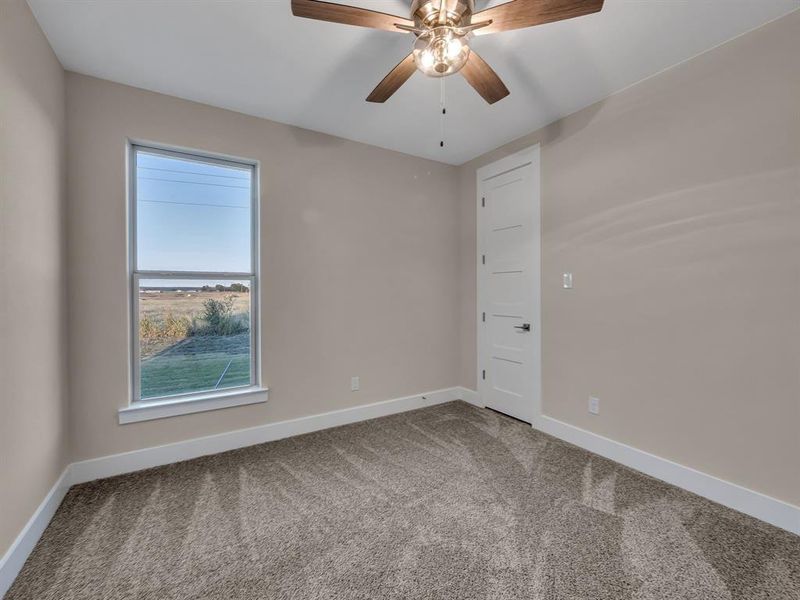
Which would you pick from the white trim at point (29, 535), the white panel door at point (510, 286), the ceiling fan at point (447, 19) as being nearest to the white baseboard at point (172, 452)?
the white trim at point (29, 535)

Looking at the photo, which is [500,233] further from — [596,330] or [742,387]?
[742,387]

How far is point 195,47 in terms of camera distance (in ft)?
6.82

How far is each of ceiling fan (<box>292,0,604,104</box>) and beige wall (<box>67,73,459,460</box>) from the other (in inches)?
63.8

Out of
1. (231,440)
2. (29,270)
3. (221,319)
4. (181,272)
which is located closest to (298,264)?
(221,319)

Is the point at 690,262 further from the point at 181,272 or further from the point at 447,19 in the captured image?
the point at 181,272

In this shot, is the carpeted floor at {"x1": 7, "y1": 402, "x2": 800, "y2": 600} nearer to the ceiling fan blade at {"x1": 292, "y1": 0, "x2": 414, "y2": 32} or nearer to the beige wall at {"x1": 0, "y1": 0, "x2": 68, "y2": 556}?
the beige wall at {"x1": 0, "y1": 0, "x2": 68, "y2": 556}

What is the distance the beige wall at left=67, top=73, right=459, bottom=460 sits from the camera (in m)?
2.35

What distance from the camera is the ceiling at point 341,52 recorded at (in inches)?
71.9

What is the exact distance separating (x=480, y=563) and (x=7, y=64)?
3.10 meters

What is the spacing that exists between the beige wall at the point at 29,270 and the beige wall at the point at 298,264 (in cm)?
15

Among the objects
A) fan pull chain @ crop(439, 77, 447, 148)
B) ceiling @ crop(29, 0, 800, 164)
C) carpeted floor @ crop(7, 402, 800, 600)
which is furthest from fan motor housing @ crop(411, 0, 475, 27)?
carpeted floor @ crop(7, 402, 800, 600)

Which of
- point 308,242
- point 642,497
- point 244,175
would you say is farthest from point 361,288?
point 642,497

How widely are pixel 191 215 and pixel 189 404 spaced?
56.8 inches

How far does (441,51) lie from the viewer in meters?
1.63
